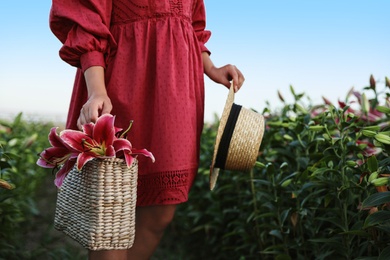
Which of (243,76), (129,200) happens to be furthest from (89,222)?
(243,76)

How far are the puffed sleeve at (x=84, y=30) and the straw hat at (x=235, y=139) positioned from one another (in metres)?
0.47

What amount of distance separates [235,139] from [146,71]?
1.31 feet

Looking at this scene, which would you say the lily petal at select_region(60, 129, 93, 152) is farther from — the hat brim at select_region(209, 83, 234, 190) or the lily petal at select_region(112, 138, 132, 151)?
the hat brim at select_region(209, 83, 234, 190)

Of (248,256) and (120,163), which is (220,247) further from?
(120,163)

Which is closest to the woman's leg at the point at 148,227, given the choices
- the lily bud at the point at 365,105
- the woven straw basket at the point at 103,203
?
the woven straw basket at the point at 103,203

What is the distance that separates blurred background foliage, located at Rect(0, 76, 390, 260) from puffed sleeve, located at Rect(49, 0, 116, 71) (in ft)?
1.56

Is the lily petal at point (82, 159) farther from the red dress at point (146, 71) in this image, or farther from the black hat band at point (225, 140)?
the black hat band at point (225, 140)

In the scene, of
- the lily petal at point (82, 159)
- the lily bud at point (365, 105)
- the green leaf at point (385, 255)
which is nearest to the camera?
the lily petal at point (82, 159)

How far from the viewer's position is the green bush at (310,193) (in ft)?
5.94

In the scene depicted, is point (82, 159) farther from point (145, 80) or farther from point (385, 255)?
point (385, 255)

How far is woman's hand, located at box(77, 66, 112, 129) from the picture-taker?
5.29ft

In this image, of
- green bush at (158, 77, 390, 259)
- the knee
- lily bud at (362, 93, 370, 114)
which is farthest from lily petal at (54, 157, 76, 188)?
lily bud at (362, 93, 370, 114)

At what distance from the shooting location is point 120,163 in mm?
1525

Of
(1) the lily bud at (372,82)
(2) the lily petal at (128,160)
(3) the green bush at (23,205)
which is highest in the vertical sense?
(1) the lily bud at (372,82)
